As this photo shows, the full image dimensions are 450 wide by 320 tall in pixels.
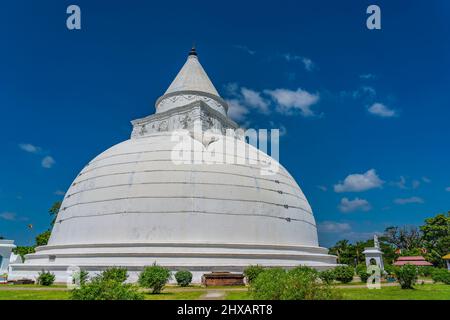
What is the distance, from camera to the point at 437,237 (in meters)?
58.0

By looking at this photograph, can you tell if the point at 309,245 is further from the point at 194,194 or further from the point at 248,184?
the point at 194,194

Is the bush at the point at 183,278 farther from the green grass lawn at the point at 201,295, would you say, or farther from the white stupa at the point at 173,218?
the green grass lawn at the point at 201,295

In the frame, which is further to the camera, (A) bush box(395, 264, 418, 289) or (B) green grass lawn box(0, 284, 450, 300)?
(A) bush box(395, 264, 418, 289)

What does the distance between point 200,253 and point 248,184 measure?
6475 mm

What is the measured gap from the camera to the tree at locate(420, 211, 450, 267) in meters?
52.0

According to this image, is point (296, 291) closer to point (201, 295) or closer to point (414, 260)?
point (201, 295)

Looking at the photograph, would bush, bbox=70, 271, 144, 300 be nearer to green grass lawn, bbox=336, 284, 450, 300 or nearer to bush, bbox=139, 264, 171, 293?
bush, bbox=139, 264, 171, 293

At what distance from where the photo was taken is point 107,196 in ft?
79.4

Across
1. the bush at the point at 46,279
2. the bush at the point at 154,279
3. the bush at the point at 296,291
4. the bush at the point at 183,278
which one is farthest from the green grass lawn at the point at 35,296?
the bush at the point at 296,291

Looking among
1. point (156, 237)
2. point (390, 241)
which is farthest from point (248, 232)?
point (390, 241)

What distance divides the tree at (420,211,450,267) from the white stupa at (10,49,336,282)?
34.3m

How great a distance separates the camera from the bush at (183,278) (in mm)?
19734

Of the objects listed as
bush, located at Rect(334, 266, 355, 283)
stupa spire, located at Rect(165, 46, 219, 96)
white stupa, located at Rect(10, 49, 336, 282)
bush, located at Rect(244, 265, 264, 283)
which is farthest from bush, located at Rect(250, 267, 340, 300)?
stupa spire, located at Rect(165, 46, 219, 96)
